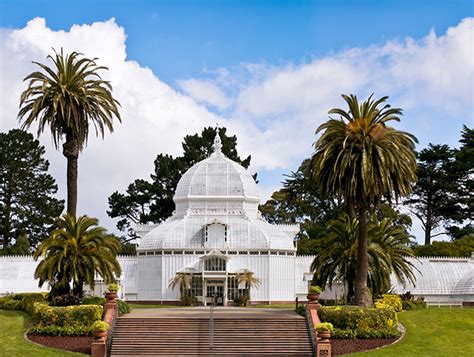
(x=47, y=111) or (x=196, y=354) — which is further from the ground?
(x=47, y=111)

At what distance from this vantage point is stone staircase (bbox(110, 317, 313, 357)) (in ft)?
141

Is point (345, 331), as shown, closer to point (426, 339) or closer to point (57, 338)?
point (426, 339)

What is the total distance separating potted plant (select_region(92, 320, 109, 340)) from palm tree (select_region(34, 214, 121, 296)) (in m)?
5.64

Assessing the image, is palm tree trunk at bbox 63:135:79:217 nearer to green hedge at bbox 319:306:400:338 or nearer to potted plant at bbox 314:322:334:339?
green hedge at bbox 319:306:400:338

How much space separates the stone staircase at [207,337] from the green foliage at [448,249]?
42970mm

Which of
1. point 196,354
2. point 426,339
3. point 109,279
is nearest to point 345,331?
point 426,339

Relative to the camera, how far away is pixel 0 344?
140ft

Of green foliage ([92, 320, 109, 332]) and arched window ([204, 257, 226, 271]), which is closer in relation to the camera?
green foliage ([92, 320, 109, 332])

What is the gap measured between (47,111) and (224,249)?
24.7m

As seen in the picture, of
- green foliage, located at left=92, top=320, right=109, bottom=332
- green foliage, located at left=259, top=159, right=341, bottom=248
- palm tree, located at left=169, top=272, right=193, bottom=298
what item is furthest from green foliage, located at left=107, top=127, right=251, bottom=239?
green foliage, located at left=92, top=320, right=109, bottom=332

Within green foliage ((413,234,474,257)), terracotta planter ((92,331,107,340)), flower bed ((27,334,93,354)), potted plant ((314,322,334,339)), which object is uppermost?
green foliage ((413,234,474,257))

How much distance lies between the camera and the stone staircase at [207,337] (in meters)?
42.8

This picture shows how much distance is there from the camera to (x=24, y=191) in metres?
98.7

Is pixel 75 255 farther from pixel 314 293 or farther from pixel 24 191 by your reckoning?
pixel 24 191
